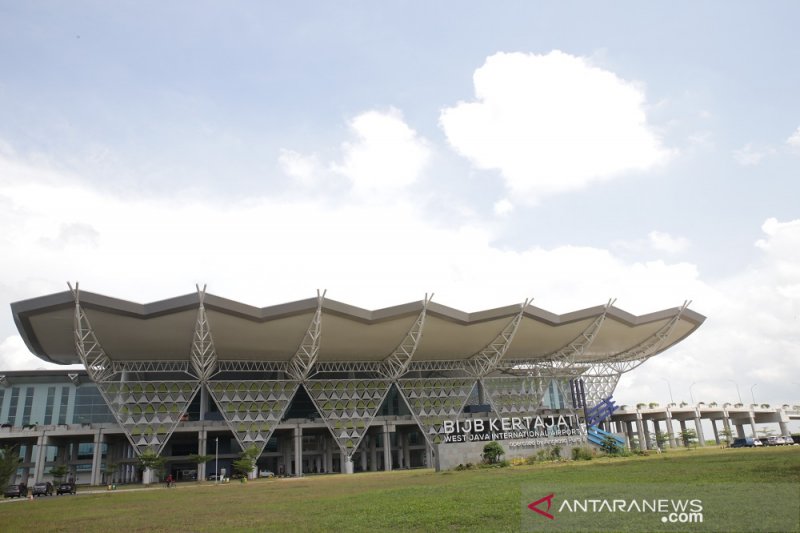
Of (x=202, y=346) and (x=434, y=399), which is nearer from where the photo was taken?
(x=202, y=346)

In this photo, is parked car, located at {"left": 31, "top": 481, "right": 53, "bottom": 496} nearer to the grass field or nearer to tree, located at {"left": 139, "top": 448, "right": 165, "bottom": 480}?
tree, located at {"left": 139, "top": 448, "right": 165, "bottom": 480}

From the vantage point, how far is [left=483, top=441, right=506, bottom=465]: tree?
48094 millimetres

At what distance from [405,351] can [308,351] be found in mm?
10717

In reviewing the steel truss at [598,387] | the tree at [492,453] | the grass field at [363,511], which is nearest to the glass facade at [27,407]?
the grass field at [363,511]

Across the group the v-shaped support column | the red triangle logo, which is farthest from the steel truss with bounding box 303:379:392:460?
the red triangle logo

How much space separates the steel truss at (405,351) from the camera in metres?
58.1

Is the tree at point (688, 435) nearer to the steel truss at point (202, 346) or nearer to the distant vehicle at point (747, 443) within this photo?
the distant vehicle at point (747, 443)

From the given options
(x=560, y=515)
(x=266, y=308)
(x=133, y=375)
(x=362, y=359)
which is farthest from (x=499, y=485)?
(x=133, y=375)

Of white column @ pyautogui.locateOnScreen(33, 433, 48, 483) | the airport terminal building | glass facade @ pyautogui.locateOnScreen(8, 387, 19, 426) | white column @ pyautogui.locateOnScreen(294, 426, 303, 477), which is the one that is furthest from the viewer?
glass facade @ pyautogui.locateOnScreen(8, 387, 19, 426)

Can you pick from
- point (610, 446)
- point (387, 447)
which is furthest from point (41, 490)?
point (610, 446)

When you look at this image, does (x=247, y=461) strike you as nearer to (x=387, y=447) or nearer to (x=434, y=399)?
(x=387, y=447)

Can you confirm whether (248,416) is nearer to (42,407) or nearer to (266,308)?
(266,308)

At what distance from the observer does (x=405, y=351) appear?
2514 inches

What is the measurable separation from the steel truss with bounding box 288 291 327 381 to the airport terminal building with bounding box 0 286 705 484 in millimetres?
230
